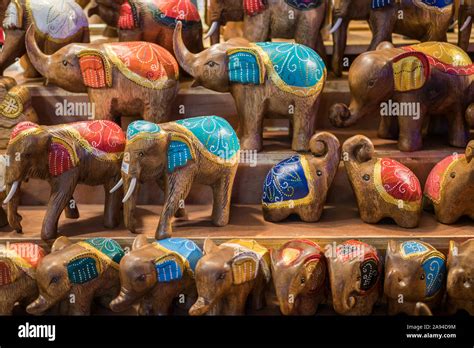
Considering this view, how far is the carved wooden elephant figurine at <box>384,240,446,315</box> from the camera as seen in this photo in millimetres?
2031

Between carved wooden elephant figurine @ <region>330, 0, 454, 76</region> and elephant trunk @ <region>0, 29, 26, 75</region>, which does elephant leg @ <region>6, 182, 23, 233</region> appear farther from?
carved wooden elephant figurine @ <region>330, 0, 454, 76</region>

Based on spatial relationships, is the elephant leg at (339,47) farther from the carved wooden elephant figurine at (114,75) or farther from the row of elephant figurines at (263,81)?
the carved wooden elephant figurine at (114,75)

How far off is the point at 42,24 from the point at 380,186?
1104 millimetres

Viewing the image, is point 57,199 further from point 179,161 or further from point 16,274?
point 179,161

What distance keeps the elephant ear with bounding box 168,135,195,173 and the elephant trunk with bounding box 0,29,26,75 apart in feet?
2.46

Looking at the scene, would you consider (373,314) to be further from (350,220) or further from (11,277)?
(11,277)

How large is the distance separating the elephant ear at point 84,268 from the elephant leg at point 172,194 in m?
0.17

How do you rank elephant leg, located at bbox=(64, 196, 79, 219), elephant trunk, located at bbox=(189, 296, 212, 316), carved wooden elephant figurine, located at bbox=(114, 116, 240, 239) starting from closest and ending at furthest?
elephant trunk, located at bbox=(189, 296, 212, 316)
carved wooden elephant figurine, located at bbox=(114, 116, 240, 239)
elephant leg, located at bbox=(64, 196, 79, 219)

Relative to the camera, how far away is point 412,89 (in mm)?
2377

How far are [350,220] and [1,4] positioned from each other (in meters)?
1.27

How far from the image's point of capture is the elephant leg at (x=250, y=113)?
2361 mm

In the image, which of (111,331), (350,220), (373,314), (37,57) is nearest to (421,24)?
(350,220)

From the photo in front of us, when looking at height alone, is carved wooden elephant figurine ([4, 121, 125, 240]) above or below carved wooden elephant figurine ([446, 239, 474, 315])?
above

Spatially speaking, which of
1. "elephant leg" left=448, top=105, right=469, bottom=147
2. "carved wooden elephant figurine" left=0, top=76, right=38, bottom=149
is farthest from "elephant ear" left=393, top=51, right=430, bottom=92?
"carved wooden elephant figurine" left=0, top=76, right=38, bottom=149
